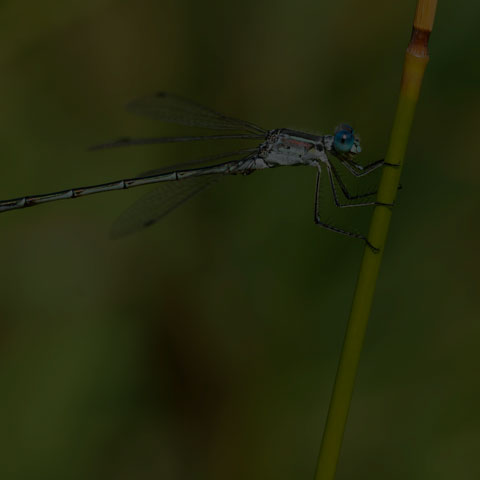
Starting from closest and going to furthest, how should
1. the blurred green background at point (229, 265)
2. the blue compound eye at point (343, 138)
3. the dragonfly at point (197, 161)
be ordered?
the blue compound eye at point (343, 138)
the dragonfly at point (197, 161)
the blurred green background at point (229, 265)

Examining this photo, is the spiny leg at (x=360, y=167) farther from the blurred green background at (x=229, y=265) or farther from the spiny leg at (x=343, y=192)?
the blurred green background at (x=229, y=265)

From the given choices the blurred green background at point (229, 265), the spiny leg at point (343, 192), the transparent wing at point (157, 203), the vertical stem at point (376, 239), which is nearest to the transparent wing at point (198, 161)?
the transparent wing at point (157, 203)

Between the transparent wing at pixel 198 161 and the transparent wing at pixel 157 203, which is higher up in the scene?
the transparent wing at pixel 198 161

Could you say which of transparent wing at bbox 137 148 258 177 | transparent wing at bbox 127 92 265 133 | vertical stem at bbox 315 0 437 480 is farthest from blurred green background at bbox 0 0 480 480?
vertical stem at bbox 315 0 437 480

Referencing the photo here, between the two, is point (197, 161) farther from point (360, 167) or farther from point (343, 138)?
point (360, 167)

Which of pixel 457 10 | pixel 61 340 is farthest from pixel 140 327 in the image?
pixel 457 10

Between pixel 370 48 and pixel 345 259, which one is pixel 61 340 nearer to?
pixel 345 259

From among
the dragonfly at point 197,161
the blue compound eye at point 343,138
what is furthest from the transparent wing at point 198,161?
the blue compound eye at point 343,138

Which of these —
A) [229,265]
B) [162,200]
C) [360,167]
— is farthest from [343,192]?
[229,265]

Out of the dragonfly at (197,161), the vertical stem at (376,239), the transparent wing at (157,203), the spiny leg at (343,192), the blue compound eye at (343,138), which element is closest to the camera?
the vertical stem at (376,239)

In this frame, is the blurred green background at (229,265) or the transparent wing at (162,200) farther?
the transparent wing at (162,200)
